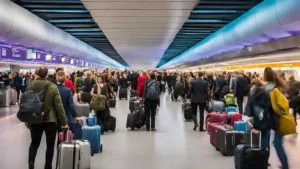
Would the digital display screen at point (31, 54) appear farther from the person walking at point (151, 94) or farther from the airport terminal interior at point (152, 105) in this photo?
the person walking at point (151, 94)

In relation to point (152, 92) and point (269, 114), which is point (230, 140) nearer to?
point (269, 114)

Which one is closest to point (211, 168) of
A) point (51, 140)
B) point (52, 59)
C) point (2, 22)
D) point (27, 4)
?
point (51, 140)

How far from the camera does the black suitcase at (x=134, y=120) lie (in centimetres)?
1125

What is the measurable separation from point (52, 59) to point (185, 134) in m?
12.9

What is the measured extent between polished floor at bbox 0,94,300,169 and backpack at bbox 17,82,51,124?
1314mm

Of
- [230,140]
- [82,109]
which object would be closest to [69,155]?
[230,140]

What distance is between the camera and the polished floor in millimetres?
6887

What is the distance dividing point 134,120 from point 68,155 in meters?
5.41

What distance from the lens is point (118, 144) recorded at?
8.91 metres

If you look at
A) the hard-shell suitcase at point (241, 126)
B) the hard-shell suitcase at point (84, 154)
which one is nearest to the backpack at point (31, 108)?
the hard-shell suitcase at point (84, 154)

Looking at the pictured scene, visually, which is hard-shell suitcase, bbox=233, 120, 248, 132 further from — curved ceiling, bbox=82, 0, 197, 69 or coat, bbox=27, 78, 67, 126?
coat, bbox=27, 78, 67, 126

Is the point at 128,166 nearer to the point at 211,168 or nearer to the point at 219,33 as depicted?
the point at 211,168

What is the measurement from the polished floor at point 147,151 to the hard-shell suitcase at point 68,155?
0.79 m

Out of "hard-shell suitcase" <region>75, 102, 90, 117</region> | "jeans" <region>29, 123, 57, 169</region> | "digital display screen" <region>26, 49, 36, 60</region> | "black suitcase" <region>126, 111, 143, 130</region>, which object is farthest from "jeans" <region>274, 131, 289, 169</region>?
"digital display screen" <region>26, 49, 36, 60</region>
